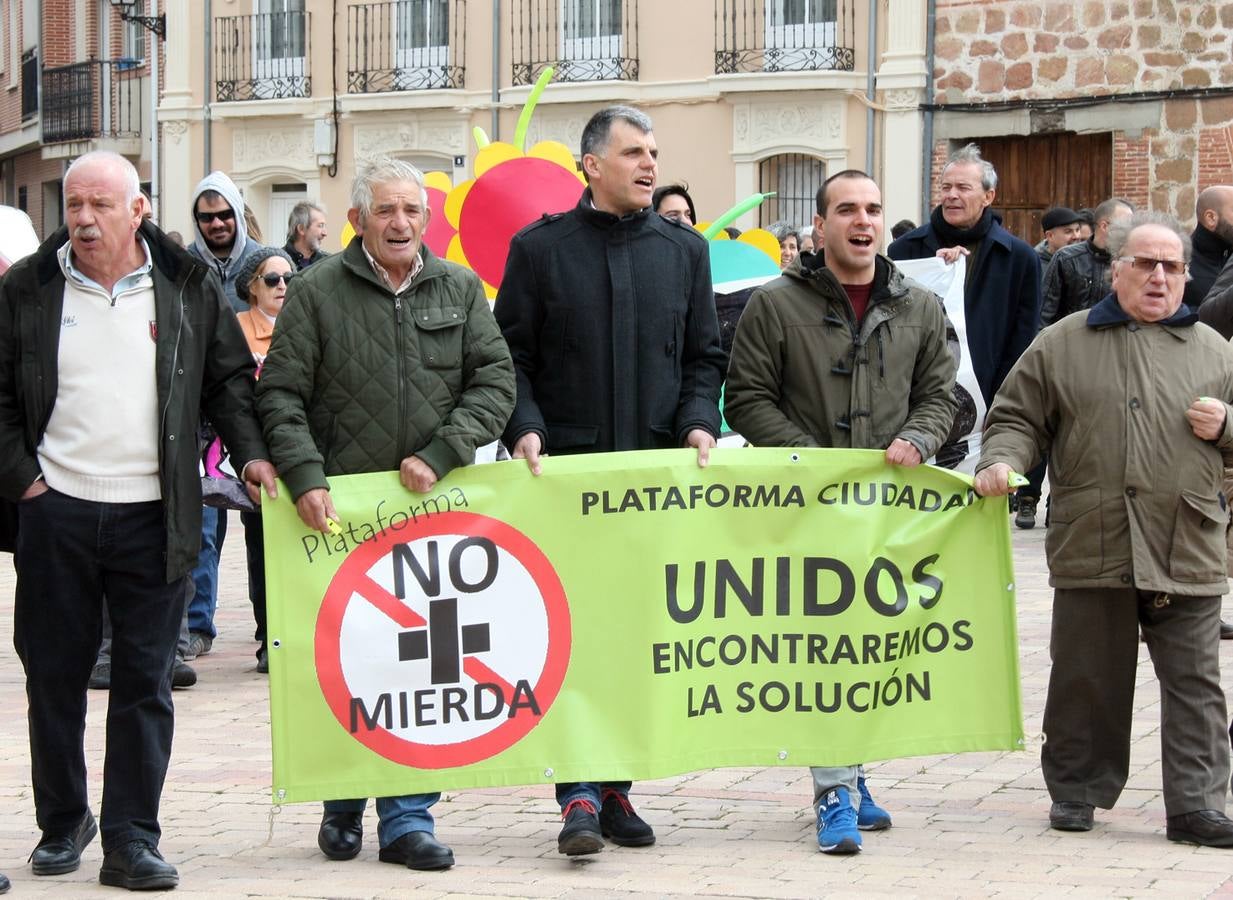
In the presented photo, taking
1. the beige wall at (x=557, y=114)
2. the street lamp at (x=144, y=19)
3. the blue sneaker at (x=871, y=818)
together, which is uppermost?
the street lamp at (x=144, y=19)

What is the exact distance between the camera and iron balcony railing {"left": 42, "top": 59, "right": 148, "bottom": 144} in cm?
3638

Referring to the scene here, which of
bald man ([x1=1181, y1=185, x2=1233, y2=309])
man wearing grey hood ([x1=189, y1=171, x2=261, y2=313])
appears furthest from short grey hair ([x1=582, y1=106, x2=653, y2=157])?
bald man ([x1=1181, y1=185, x2=1233, y2=309])

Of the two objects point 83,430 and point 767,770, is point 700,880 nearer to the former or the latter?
point 767,770

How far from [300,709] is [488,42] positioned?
24.3m

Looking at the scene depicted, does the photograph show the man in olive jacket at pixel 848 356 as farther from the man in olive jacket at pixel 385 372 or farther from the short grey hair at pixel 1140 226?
the man in olive jacket at pixel 385 372

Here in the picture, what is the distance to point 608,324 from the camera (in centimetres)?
664

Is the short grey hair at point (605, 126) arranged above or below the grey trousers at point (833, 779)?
above

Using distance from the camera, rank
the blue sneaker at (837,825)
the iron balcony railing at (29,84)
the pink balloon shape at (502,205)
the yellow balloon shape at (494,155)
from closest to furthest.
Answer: the blue sneaker at (837,825) < the pink balloon shape at (502,205) < the yellow balloon shape at (494,155) < the iron balcony railing at (29,84)

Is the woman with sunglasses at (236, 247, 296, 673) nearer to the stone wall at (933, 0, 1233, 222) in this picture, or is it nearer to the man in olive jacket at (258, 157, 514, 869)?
the man in olive jacket at (258, 157, 514, 869)

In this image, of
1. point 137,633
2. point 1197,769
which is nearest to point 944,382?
point 1197,769

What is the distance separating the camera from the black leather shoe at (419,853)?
6.23m

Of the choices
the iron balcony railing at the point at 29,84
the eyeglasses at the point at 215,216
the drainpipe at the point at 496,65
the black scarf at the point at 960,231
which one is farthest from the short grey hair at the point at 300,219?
the iron balcony railing at the point at 29,84

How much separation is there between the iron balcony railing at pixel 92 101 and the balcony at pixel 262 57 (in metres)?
3.80

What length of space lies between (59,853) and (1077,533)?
313 cm
